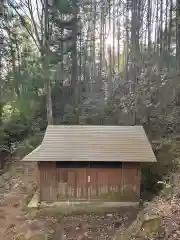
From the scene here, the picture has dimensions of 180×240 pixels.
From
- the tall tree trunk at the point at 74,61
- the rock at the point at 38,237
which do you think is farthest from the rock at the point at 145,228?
the tall tree trunk at the point at 74,61

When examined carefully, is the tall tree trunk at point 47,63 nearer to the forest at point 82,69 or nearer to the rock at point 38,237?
the forest at point 82,69

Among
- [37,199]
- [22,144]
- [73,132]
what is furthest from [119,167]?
[22,144]

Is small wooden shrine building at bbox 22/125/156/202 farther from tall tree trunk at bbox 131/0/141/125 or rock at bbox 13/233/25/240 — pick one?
tall tree trunk at bbox 131/0/141/125

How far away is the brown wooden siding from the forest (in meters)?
5.58

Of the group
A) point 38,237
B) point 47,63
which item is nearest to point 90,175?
point 38,237

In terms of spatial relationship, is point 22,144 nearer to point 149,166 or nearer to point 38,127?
point 38,127

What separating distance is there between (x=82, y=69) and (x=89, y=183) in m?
16.7

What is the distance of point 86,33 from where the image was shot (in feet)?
85.8

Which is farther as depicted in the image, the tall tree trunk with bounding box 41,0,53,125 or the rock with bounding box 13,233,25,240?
the tall tree trunk with bounding box 41,0,53,125

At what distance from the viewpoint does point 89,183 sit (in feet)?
37.6

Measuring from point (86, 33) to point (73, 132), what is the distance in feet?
52.8

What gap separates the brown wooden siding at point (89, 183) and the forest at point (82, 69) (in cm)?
558

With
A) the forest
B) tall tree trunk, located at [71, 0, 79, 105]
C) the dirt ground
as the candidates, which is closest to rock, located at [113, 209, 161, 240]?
the dirt ground

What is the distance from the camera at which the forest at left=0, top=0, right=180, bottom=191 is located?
60.4 ft
